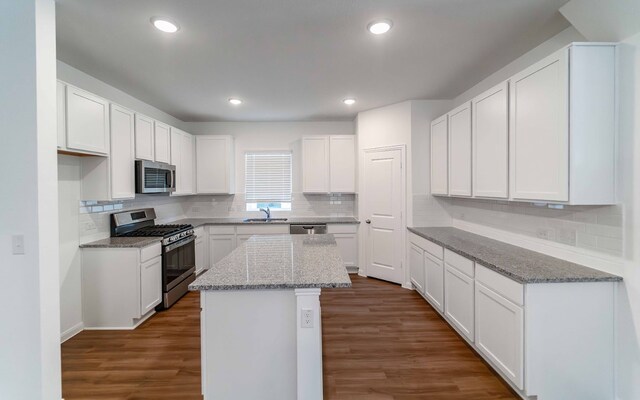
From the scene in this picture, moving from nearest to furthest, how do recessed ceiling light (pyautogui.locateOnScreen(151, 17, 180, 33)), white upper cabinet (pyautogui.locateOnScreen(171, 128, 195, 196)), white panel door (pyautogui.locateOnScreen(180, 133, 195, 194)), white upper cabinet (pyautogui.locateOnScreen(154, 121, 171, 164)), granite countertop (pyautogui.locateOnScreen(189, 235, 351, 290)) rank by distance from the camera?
granite countertop (pyautogui.locateOnScreen(189, 235, 351, 290))
recessed ceiling light (pyautogui.locateOnScreen(151, 17, 180, 33))
white upper cabinet (pyautogui.locateOnScreen(154, 121, 171, 164))
white upper cabinet (pyautogui.locateOnScreen(171, 128, 195, 196))
white panel door (pyautogui.locateOnScreen(180, 133, 195, 194))

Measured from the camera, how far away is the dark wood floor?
2092 mm

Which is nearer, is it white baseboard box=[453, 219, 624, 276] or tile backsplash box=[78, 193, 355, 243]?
white baseboard box=[453, 219, 624, 276]

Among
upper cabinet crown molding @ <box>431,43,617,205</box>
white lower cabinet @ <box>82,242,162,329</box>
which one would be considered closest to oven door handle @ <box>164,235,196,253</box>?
white lower cabinet @ <box>82,242,162,329</box>

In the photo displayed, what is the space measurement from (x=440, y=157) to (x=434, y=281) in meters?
1.62

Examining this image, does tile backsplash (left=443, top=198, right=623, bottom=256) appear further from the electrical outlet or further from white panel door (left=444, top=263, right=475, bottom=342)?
the electrical outlet

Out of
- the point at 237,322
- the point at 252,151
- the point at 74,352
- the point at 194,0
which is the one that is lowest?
the point at 74,352

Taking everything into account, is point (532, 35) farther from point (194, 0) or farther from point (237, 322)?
point (237, 322)

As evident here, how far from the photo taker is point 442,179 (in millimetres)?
3779

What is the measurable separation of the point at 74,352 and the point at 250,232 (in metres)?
2.57

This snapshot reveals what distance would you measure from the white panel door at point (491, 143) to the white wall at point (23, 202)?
3445 mm

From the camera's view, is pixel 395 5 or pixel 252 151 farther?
pixel 252 151

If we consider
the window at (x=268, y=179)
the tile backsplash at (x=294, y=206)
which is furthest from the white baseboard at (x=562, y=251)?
the window at (x=268, y=179)

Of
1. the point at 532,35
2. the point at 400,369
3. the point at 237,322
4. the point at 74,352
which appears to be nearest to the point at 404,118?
the point at 532,35

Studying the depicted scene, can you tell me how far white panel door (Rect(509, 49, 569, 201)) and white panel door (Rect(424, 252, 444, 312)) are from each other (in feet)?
3.92
